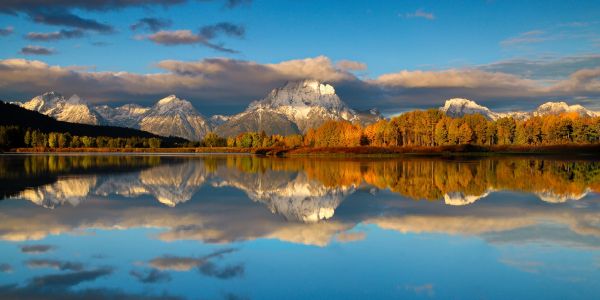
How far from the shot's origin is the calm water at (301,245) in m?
12.8

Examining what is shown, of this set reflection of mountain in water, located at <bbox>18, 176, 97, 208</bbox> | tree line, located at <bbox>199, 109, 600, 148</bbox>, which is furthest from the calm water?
tree line, located at <bbox>199, 109, 600, 148</bbox>

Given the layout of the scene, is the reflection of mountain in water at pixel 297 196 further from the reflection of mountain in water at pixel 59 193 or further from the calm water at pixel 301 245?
the reflection of mountain in water at pixel 59 193

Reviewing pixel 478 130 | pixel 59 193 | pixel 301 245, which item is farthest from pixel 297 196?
pixel 478 130

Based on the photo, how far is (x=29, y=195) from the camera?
31516 mm

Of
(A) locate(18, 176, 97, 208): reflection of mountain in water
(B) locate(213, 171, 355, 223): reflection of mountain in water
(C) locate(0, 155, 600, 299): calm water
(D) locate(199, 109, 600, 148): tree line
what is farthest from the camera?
(D) locate(199, 109, 600, 148): tree line

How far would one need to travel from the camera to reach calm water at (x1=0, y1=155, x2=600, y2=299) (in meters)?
12.8

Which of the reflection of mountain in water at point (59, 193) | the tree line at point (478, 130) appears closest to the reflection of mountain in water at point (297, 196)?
the reflection of mountain in water at point (59, 193)

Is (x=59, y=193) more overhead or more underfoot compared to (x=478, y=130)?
more underfoot

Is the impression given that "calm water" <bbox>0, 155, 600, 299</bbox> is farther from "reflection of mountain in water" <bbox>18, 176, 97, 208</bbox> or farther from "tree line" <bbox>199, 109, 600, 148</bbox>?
"tree line" <bbox>199, 109, 600, 148</bbox>

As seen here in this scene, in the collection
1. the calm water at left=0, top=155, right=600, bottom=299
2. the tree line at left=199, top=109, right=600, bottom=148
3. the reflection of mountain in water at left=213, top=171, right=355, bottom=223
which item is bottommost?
the reflection of mountain in water at left=213, top=171, right=355, bottom=223

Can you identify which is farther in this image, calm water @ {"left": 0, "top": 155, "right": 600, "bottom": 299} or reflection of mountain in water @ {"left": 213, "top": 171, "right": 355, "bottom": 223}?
reflection of mountain in water @ {"left": 213, "top": 171, "right": 355, "bottom": 223}

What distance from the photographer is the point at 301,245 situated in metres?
18.0

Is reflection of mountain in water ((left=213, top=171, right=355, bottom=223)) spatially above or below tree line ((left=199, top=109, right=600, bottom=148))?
below

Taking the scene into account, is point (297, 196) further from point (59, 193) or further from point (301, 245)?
point (59, 193)
